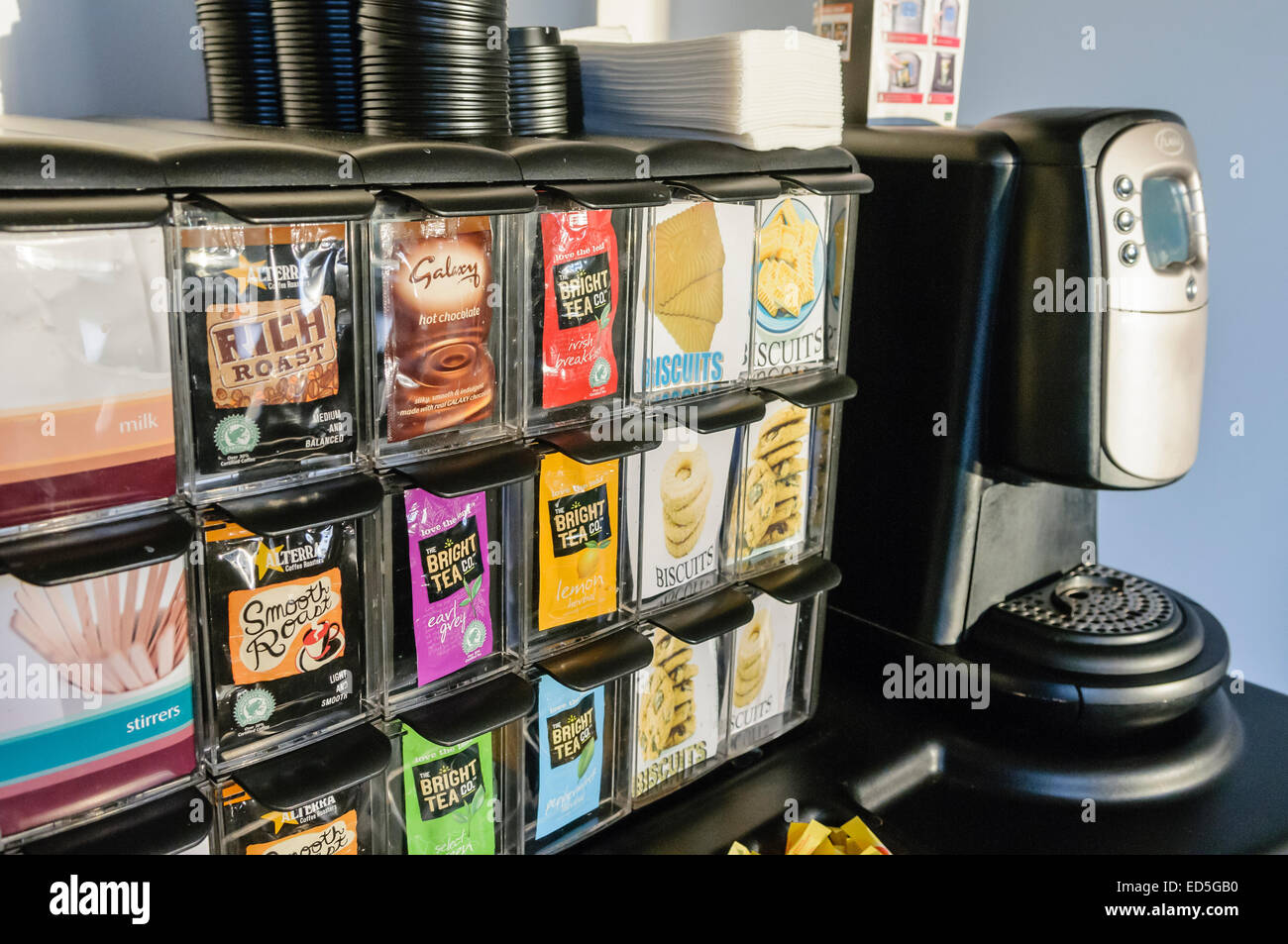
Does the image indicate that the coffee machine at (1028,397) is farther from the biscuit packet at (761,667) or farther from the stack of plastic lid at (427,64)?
the stack of plastic lid at (427,64)

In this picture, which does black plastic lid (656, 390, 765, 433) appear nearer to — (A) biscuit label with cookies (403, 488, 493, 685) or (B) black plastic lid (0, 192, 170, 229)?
(A) biscuit label with cookies (403, 488, 493, 685)

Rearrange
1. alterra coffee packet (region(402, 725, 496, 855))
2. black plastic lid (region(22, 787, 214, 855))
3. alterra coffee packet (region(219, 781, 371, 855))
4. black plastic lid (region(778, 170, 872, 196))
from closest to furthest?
black plastic lid (region(22, 787, 214, 855))
alterra coffee packet (region(219, 781, 371, 855))
alterra coffee packet (region(402, 725, 496, 855))
black plastic lid (region(778, 170, 872, 196))

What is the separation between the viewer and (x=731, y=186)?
115 centimetres

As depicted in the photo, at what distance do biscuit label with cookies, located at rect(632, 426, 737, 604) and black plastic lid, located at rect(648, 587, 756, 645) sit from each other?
16 mm

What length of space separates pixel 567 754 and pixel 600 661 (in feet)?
0.37

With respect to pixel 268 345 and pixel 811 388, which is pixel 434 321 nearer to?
pixel 268 345

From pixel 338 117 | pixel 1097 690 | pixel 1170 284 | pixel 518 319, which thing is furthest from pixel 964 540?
pixel 338 117

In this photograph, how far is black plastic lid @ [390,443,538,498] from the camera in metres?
0.94

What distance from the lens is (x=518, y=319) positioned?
103cm

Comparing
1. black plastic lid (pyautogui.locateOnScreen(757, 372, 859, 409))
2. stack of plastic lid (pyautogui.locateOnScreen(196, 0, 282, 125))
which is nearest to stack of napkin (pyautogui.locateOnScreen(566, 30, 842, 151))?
black plastic lid (pyautogui.locateOnScreen(757, 372, 859, 409))

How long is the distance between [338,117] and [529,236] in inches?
10.8

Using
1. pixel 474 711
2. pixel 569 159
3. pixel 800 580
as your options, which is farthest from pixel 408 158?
pixel 800 580

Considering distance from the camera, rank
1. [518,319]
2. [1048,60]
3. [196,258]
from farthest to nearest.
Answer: [1048,60]
[518,319]
[196,258]
